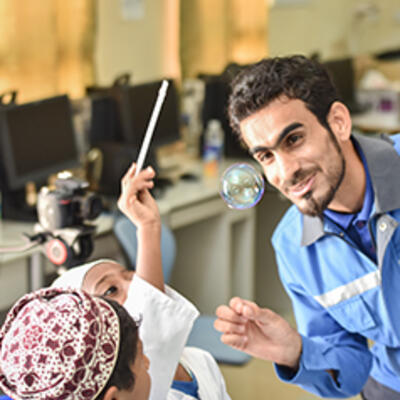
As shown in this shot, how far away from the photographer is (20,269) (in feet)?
8.59

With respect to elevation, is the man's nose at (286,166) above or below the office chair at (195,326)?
above

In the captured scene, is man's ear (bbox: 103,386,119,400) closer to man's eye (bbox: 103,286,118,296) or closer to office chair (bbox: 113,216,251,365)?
man's eye (bbox: 103,286,118,296)

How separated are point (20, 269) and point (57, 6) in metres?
1.81

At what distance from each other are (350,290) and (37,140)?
192 centimetres

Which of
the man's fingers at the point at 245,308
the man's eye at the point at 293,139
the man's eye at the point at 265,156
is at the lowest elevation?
the man's fingers at the point at 245,308

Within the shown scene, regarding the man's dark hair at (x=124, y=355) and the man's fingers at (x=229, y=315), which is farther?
the man's fingers at (x=229, y=315)

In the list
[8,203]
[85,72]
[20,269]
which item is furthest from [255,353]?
[85,72]

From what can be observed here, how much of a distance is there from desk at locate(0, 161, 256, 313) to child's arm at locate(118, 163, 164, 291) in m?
1.51

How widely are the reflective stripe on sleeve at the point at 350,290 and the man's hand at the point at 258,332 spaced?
0.18 metres

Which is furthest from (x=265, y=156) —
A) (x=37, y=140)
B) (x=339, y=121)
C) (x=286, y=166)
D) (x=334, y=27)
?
(x=334, y=27)

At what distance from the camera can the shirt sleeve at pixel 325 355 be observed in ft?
5.06

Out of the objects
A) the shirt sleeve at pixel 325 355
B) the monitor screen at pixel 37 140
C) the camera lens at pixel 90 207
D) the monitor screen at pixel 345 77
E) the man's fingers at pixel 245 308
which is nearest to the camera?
the man's fingers at pixel 245 308

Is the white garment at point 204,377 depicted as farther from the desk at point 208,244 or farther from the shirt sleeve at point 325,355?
the desk at point 208,244

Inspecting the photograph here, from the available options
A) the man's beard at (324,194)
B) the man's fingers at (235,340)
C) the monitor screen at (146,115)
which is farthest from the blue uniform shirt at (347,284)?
the monitor screen at (146,115)
